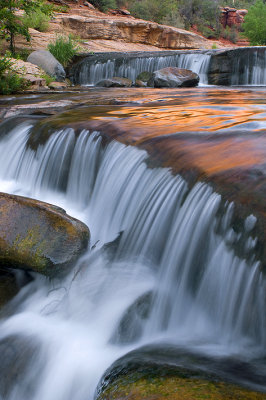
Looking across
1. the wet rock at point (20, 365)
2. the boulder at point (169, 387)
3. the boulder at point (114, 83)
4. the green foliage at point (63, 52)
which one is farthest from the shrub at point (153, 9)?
the boulder at point (169, 387)

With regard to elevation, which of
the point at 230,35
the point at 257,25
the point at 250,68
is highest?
the point at 230,35

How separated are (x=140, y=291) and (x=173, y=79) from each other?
1059 cm

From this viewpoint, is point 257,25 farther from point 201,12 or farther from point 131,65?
point 131,65

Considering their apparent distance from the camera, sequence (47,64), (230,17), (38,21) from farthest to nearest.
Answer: (230,17), (38,21), (47,64)

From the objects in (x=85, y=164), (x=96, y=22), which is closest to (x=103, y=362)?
(x=85, y=164)

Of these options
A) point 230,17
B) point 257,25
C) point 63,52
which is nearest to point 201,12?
point 230,17

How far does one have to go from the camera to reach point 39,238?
3.36 m

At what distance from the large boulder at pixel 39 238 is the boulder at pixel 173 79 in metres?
9.77

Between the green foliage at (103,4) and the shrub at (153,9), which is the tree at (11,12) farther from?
the shrub at (153,9)

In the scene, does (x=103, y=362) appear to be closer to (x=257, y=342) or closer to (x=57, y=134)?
(x=257, y=342)

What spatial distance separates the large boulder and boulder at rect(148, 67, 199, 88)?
385 inches

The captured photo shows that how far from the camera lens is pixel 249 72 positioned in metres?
14.0

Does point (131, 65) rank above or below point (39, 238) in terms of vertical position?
above

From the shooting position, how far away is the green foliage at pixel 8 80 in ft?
35.2
